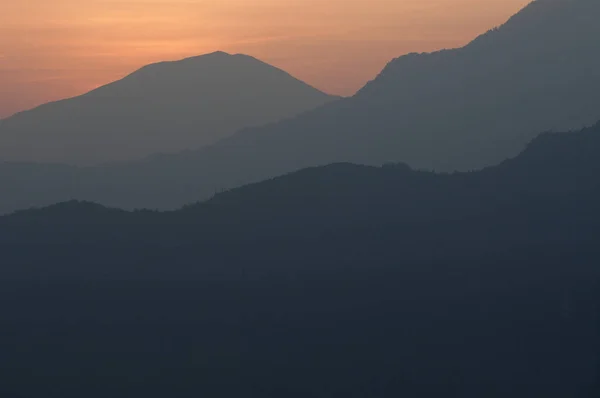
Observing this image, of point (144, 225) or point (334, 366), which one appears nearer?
point (334, 366)

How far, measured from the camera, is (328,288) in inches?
5650

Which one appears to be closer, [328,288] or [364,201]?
[328,288]

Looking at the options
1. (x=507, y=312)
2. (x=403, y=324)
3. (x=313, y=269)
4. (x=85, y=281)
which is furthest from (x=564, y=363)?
(x=85, y=281)

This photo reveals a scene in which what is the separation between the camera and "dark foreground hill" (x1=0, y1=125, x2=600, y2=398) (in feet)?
405

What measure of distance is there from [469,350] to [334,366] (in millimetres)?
18687

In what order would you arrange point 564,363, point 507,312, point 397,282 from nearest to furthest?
point 564,363 < point 507,312 < point 397,282

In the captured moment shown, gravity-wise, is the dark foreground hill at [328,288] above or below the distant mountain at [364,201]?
below

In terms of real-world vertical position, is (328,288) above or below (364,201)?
below

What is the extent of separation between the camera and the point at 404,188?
17125 cm

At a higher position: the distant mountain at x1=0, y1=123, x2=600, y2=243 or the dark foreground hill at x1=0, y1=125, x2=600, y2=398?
the distant mountain at x1=0, y1=123, x2=600, y2=243

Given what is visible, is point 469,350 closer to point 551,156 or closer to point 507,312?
point 507,312

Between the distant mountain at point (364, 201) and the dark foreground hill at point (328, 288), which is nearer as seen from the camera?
the dark foreground hill at point (328, 288)

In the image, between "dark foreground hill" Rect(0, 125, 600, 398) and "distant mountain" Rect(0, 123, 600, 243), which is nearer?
"dark foreground hill" Rect(0, 125, 600, 398)

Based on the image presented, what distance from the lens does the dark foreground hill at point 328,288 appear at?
123m
